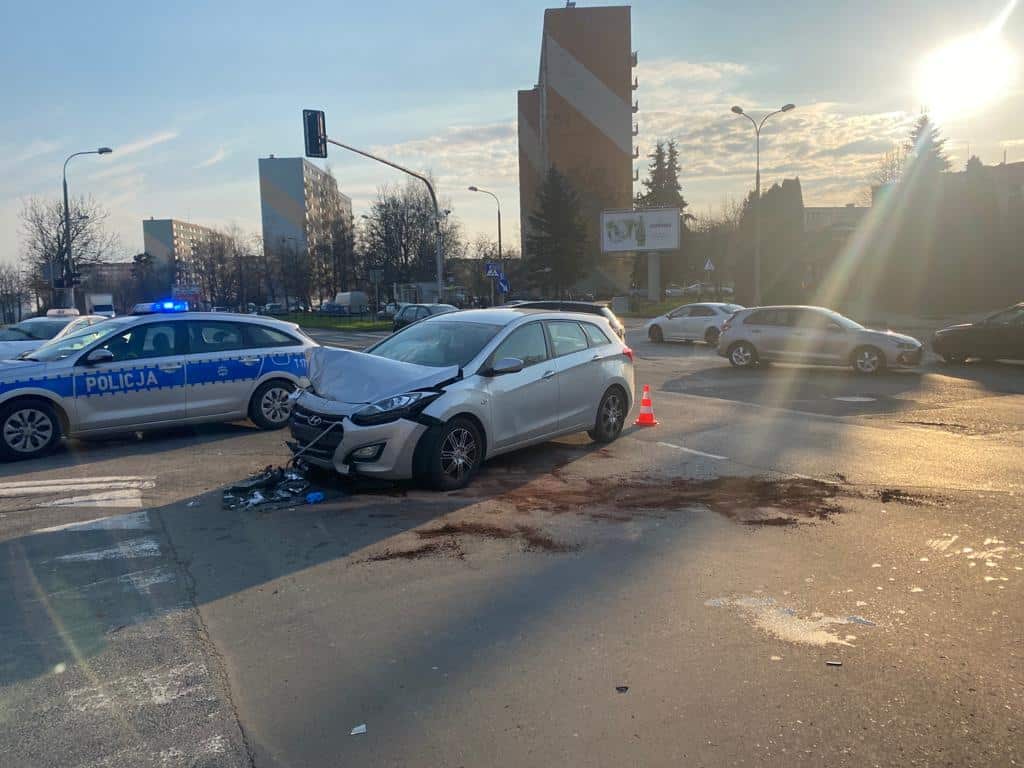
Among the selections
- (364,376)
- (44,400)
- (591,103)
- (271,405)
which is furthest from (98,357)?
(591,103)

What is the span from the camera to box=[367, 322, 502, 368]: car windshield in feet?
25.8

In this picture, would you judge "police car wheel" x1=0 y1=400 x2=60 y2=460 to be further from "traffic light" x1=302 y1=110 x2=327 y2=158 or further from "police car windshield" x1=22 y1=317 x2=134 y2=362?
"traffic light" x1=302 y1=110 x2=327 y2=158

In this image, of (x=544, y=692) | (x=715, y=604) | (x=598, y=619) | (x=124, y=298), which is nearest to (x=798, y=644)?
(x=715, y=604)

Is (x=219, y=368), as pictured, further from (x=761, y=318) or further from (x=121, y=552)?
(x=761, y=318)

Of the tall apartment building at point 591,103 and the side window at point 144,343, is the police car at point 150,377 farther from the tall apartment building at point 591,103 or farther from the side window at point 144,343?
the tall apartment building at point 591,103

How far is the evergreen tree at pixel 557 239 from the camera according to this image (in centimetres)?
6531

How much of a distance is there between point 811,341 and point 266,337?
40.1 feet

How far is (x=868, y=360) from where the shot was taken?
1717 centimetres

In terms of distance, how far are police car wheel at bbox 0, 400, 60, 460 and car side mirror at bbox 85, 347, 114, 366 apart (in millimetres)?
656

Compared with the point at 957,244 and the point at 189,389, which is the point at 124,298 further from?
the point at 189,389

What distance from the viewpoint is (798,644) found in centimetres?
411

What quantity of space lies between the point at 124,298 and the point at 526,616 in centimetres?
9990

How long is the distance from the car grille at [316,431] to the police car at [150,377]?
2622 mm

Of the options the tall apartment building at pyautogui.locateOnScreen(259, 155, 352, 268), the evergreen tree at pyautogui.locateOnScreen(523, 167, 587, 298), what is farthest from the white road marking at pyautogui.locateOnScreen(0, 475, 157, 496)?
the tall apartment building at pyautogui.locateOnScreen(259, 155, 352, 268)
